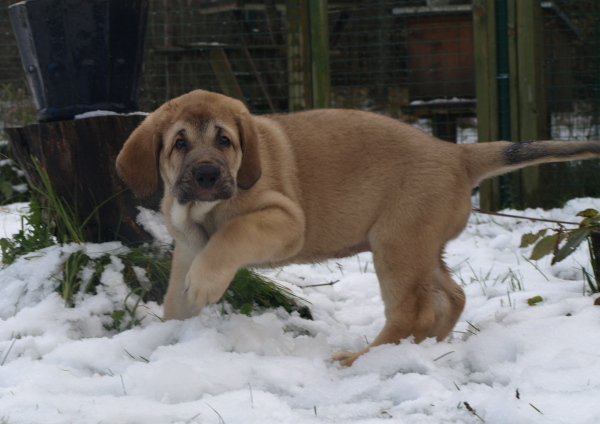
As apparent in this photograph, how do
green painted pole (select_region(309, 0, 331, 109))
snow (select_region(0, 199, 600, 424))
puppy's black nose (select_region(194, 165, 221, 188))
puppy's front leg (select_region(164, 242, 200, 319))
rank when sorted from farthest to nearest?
green painted pole (select_region(309, 0, 331, 109)), puppy's front leg (select_region(164, 242, 200, 319)), puppy's black nose (select_region(194, 165, 221, 188)), snow (select_region(0, 199, 600, 424))

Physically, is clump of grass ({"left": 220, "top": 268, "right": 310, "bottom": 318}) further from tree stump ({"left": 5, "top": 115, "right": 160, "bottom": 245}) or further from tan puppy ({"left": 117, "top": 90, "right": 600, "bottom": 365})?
tree stump ({"left": 5, "top": 115, "right": 160, "bottom": 245})

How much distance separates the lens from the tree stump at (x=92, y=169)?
3443mm

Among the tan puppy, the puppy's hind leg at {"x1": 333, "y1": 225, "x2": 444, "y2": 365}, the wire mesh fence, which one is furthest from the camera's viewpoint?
the wire mesh fence

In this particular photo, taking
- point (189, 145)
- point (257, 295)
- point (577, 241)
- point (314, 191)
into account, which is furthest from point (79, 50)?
point (577, 241)

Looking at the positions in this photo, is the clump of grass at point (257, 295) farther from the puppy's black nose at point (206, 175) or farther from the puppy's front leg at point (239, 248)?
the puppy's black nose at point (206, 175)

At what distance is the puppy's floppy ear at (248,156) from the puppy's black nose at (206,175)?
9.1 inches

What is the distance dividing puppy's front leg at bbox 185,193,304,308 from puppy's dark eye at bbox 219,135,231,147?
29cm

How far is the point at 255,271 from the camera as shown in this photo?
3.75 meters

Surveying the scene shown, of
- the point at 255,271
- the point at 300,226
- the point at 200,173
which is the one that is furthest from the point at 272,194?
the point at 255,271

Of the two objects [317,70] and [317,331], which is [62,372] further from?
[317,70]

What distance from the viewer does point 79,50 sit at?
345 centimetres

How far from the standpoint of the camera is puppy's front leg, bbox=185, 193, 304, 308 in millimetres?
2682

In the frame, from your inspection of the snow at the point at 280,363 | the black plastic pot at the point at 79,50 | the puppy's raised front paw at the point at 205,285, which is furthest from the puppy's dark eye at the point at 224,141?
the black plastic pot at the point at 79,50

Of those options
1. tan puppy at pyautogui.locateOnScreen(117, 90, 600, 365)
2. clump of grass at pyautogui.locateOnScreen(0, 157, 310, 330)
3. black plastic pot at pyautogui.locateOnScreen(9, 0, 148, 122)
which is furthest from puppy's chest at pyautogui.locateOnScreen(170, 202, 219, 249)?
black plastic pot at pyautogui.locateOnScreen(9, 0, 148, 122)
